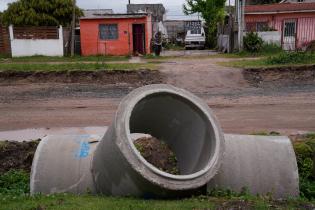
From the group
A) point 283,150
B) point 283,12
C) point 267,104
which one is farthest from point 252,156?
point 283,12

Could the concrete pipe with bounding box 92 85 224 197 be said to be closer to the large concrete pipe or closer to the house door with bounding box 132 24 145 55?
the large concrete pipe

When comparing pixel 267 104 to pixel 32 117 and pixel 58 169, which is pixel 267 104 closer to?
pixel 32 117

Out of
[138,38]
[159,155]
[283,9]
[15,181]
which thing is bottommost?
[15,181]

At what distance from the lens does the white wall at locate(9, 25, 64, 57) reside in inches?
1019

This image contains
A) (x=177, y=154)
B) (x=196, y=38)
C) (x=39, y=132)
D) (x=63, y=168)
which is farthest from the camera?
(x=196, y=38)

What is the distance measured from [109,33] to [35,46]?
424 centimetres

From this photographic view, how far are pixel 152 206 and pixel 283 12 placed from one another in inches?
1056

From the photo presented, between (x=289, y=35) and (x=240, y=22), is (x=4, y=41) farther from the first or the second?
(x=289, y=35)

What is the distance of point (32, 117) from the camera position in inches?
521

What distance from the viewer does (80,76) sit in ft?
62.4

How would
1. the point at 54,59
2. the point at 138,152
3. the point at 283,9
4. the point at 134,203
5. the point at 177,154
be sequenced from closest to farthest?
the point at 134,203 < the point at 138,152 < the point at 177,154 < the point at 54,59 < the point at 283,9

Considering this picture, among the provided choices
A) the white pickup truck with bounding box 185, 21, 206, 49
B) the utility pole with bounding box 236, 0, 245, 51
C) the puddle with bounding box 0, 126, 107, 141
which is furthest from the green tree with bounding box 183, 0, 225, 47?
the puddle with bounding box 0, 126, 107, 141

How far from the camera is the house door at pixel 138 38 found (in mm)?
27375

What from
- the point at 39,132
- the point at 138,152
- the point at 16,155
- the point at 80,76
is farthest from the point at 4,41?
the point at 138,152
